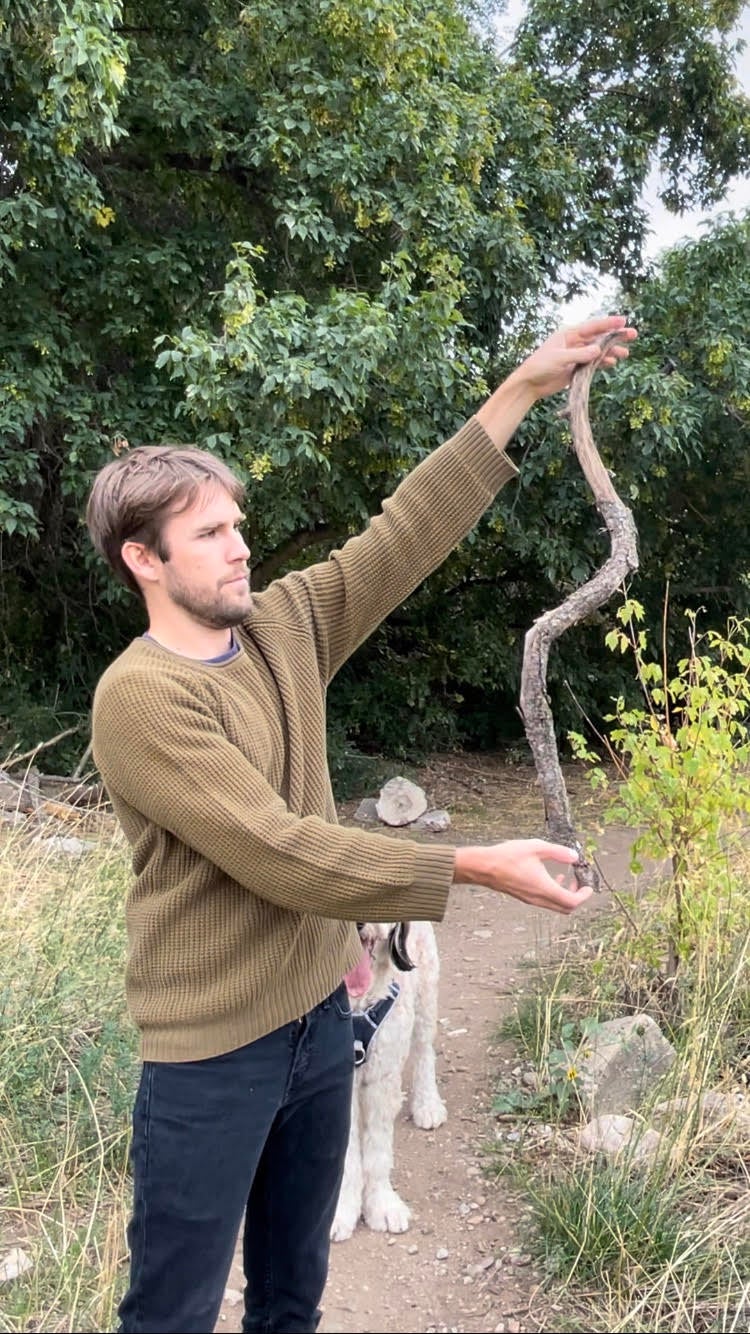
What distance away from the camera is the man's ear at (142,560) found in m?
1.70

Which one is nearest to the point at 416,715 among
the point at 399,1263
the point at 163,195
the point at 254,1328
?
the point at 163,195

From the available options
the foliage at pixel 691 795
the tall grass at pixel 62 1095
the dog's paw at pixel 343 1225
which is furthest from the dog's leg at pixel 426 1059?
the tall grass at pixel 62 1095

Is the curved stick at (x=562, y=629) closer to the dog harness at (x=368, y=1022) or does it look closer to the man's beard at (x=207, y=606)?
the dog harness at (x=368, y=1022)

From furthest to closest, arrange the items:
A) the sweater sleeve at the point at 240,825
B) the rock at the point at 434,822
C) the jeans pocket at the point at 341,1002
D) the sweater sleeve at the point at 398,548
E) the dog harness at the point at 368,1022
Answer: the rock at the point at 434,822
the dog harness at the point at 368,1022
the sweater sleeve at the point at 398,548
the jeans pocket at the point at 341,1002
the sweater sleeve at the point at 240,825

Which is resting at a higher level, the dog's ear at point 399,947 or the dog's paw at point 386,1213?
the dog's ear at point 399,947

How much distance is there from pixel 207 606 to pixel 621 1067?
92.9 inches

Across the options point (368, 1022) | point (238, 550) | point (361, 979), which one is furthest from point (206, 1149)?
point (368, 1022)

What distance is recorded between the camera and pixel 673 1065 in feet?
10.5

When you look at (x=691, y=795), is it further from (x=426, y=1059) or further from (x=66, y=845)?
(x=66, y=845)

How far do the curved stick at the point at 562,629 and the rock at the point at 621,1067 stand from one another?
0.90 m

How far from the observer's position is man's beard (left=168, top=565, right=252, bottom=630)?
5.54 ft

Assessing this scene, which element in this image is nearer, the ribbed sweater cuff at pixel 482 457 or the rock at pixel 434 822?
the ribbed sweater cuff at pixel 482 457

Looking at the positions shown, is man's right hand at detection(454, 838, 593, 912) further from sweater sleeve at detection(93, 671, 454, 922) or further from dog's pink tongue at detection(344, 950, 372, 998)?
dog's pink tongue at detection(344, 950, 372, 998)

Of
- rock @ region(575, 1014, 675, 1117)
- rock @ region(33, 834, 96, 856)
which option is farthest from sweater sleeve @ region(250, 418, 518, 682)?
rock @ region(33, 834, 96, 856)
